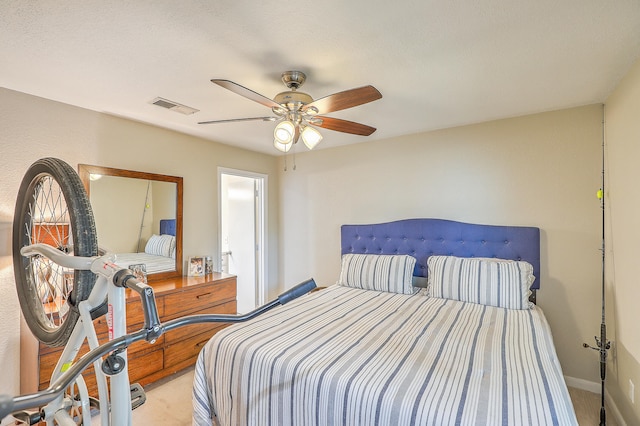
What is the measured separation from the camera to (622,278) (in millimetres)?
1960

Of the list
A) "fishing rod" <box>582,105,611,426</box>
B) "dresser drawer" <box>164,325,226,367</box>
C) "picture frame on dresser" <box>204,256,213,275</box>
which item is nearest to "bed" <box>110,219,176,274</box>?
"picture frame on dresser" <box>204,256,213,275</box>

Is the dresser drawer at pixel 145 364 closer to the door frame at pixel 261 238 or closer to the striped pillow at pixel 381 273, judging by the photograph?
the door frame at pixel 261 238

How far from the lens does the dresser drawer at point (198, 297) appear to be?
2.58 m

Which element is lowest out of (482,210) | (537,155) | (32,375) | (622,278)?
(32,375)

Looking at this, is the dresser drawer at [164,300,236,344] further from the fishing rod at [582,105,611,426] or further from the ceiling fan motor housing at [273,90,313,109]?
the fishing rod at [582,105,611,426]

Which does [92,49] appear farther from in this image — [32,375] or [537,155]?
[537,155]

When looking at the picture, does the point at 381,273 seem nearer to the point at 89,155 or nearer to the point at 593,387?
the point at 593,387

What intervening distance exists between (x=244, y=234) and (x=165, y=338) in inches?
73.6

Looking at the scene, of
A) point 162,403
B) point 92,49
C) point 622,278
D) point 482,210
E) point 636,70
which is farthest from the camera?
point 482,210

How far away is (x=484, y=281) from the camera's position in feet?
7.79

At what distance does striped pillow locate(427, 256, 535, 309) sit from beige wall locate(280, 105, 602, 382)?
43 cm

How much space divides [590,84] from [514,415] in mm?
2227

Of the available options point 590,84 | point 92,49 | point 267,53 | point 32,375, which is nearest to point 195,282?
point 32,375

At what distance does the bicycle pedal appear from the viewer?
95 cm
